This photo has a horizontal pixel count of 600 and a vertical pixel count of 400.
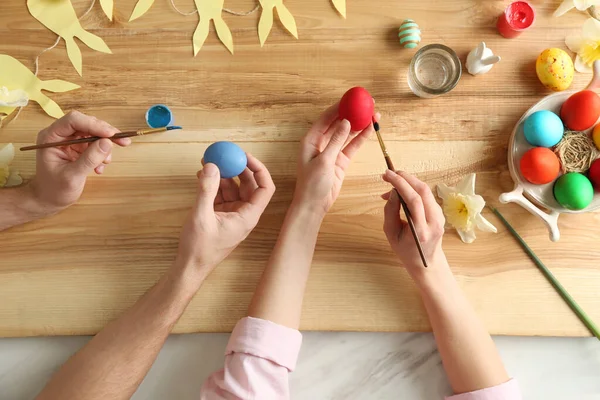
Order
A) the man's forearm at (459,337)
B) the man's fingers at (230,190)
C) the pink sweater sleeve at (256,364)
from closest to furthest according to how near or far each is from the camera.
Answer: the pink sweater sleeve at (256,364) < the man's forearm at (459,337) < the man's fingers at (230,190)

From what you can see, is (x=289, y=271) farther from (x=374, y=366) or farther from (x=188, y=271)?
(x=374, y=366)

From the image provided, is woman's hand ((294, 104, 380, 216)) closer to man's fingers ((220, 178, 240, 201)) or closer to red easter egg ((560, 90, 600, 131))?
man's fingers ((220, 178, 240, 201))

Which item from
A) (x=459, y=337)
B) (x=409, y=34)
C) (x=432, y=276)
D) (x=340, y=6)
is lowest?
(x=459, y=337)

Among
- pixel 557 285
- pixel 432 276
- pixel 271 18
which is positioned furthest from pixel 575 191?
pixel 271 18

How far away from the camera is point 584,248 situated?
111 centimetres

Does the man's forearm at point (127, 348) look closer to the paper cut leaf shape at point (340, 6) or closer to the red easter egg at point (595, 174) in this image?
the paper cut leaf shape at point (340, 6)

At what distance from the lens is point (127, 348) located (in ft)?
3.08

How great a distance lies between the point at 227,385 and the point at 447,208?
607 millimetres

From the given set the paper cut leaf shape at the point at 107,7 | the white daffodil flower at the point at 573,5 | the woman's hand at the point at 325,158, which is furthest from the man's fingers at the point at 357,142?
the paper cut leaf shape at the point at 107,7

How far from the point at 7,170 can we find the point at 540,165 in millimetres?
1193

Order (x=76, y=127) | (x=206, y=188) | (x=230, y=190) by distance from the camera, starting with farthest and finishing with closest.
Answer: (x=230, y=190) < (x=76, y=127) < (x=206, y=188)

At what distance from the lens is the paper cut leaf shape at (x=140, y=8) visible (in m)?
1.15

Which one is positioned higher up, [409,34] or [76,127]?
[409,34]

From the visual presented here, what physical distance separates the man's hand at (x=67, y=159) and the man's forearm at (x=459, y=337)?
0.74 meters
